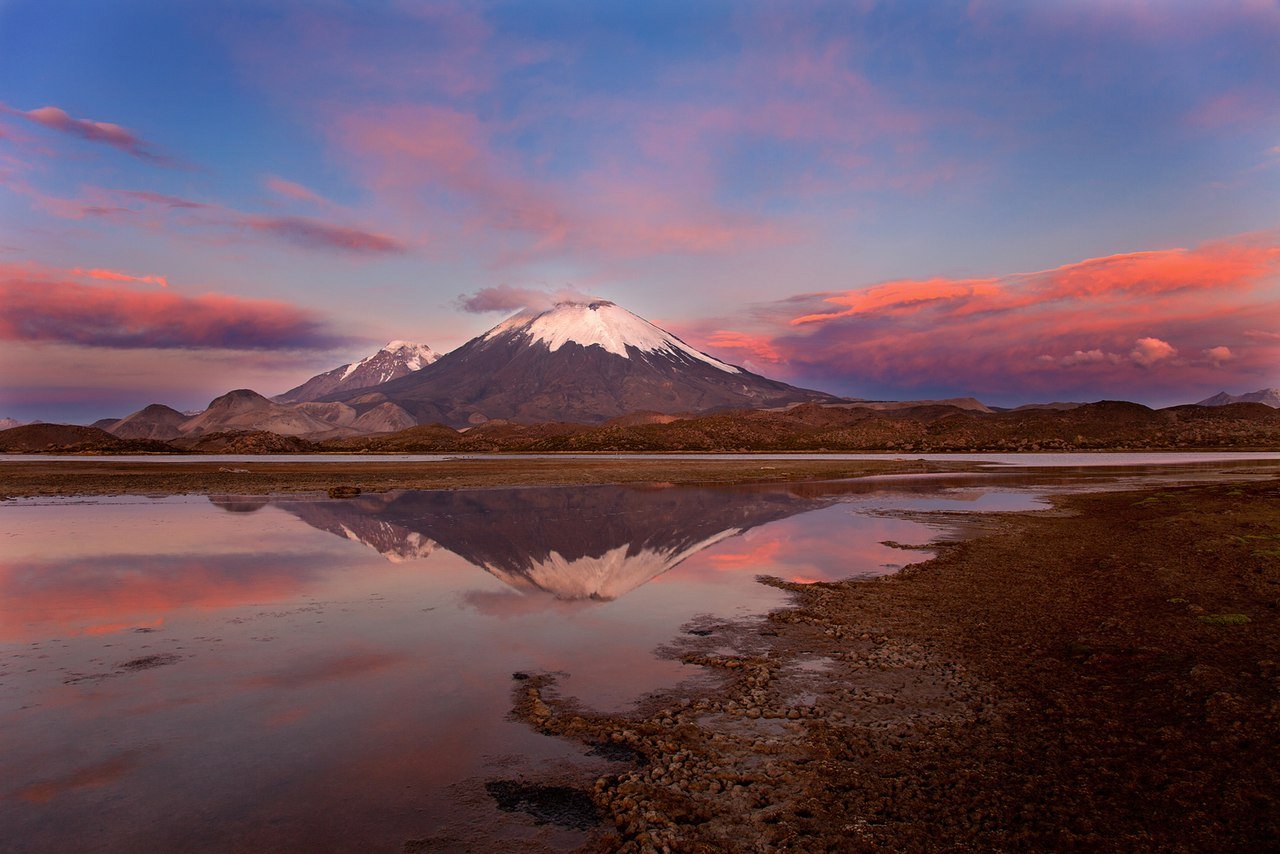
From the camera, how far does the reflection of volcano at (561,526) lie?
21.6 meters

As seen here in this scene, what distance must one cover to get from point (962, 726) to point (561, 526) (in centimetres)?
2287

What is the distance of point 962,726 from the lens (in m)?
9.53

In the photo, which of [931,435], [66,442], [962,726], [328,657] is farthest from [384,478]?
[66,442]

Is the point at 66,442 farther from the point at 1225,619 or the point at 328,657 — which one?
the point at 1225,619

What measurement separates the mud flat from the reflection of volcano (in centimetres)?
686

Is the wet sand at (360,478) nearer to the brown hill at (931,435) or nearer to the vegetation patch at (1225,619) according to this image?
the vegetation patch at (1225,619)

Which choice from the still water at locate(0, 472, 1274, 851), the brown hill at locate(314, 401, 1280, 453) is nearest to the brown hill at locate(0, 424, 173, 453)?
the brown hill at locate(314, 401, 1280, 453)

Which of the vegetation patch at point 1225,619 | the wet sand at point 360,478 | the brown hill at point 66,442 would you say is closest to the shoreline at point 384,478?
the wet sand at point 360,478

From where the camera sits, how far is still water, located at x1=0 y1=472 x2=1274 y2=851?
7.56m

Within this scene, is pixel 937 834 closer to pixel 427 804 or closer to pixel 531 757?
pixel 531 757

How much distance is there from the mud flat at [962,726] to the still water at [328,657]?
3.53ft

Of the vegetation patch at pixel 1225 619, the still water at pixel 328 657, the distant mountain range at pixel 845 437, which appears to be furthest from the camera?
the distant mountain range at pixel 845 437

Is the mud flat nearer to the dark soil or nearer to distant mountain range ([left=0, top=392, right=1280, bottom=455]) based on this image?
the dark soil

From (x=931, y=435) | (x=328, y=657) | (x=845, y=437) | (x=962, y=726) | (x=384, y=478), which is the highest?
(x=845, y=437)
